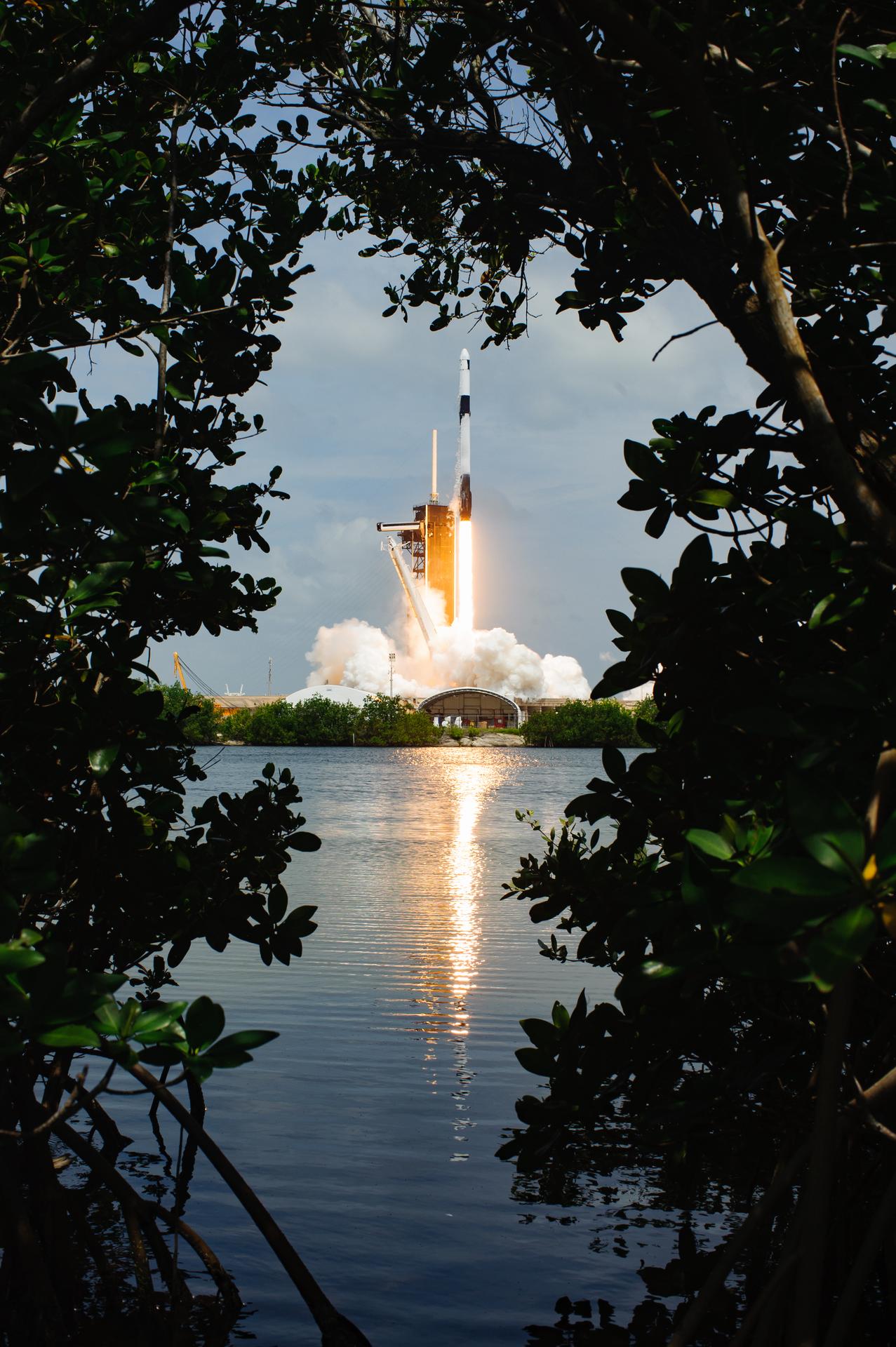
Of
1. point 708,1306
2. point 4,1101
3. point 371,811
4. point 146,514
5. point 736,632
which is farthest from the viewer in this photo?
point 371,811

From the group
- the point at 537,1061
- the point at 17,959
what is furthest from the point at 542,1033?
the point at 17,959

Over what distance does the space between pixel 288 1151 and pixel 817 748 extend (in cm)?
433

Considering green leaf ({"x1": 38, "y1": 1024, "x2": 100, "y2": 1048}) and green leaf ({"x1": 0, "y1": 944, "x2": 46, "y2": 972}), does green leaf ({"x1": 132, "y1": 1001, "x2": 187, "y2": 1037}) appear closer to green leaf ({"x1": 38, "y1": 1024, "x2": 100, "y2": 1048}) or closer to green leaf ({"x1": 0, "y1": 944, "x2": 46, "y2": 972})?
green leaf ({"x1": 38, "y1": 1024, "x2": 100, "y2": 1048})

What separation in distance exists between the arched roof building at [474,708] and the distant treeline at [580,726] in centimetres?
817

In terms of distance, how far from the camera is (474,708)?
115 metres

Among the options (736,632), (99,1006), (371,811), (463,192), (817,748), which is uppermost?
(463,192)

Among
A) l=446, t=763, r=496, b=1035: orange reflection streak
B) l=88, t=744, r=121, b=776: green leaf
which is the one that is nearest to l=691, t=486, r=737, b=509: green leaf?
l=88, t=744, r=121, b=776: green leaf

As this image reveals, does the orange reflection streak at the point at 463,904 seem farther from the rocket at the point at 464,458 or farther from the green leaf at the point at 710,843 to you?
the rocket at the point at 464,458

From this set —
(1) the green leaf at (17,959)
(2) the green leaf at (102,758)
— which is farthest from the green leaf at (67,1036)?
(2) the green leaf at (102,758)

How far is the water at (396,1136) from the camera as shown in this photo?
4.18 metres

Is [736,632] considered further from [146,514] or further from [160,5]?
[160,5]

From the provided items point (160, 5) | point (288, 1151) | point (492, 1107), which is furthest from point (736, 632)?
point (492, 1107)

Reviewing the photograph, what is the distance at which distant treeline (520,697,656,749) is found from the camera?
9812 cm

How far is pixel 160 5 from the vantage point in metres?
2.40
